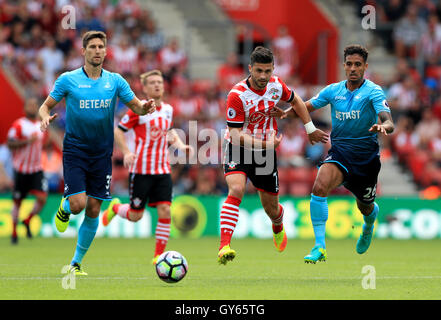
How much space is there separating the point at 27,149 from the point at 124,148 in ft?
17.7

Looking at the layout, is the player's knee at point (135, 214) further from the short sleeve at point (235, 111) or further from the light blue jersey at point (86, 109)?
the short sleeve at point (235, 111)

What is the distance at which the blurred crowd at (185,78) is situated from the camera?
2073cm

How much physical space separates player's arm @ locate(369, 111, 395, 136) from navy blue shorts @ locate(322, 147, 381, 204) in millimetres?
799

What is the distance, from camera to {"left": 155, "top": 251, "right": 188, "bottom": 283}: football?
9094 millimetres

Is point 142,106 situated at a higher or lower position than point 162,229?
higher

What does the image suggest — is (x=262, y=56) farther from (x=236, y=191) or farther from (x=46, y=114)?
(x=46, y=114)

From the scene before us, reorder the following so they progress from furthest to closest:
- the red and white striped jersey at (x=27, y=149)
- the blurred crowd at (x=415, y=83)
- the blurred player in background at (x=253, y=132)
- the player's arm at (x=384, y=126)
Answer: the blurred crowd at (x=415, y=83)
the red and white striped jersey at (x=27, y=149)
the blurred player in background at (x=253, y=132)
the player's arm at (x=384, y=126)

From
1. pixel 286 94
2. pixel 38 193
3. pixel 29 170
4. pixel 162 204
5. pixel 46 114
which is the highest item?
pixel 29 170

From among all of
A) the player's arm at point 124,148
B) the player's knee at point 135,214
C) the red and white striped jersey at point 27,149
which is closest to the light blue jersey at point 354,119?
the player's arm at point 124,148

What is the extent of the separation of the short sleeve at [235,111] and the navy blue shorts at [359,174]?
1358 millimetres

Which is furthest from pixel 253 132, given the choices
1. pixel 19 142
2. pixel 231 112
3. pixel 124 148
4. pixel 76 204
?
pixel 19 142

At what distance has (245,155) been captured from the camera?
1054 cm

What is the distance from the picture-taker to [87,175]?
10141mm
